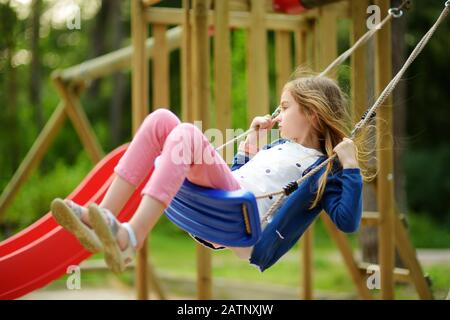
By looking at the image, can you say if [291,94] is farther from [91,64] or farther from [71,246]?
[91,64]

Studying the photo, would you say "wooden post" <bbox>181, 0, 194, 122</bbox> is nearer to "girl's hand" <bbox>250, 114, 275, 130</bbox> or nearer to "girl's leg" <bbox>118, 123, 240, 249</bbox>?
"girl's hand" <bbox>250, 114, 275, 130</bbox>

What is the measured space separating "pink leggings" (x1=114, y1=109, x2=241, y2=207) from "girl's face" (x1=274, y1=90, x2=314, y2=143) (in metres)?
0.45

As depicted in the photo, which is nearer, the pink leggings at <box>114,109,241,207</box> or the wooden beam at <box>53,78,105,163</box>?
the pink leggings at <box>114,109,241,207</box>

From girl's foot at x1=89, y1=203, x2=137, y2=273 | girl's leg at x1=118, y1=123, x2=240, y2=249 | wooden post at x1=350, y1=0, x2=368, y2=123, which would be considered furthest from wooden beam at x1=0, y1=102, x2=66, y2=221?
girl's foot at x1=89, y1=203, x2=137, y2=273

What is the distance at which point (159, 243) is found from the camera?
10555 mm

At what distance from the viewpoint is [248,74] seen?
14.7ft

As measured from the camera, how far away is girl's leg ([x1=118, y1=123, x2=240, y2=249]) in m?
2.30

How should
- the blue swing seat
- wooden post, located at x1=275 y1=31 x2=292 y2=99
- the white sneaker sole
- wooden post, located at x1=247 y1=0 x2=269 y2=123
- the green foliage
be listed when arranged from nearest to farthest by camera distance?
1. the white sneaker sole
2. the blue swing seat
3. wooden post, located at x1=247 y1=0 x2=269 y2=123
4. wooden post, located at x1=275 y1=31 x2=292 y2=99
5. the green foliage

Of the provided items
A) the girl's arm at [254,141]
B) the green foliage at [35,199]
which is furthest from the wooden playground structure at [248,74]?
the green foliage at [35,199]

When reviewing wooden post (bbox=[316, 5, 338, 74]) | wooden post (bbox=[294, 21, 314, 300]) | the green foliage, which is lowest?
the green foliage

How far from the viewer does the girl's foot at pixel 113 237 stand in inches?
85.5

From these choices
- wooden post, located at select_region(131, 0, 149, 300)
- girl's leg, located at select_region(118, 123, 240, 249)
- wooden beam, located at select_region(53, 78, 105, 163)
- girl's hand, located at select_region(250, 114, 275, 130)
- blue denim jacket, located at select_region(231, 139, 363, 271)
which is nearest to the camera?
girl's leg, located at select_region(118, 123, 240, 249)

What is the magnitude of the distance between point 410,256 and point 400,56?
1999 millimetres

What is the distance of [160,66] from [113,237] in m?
2.70
